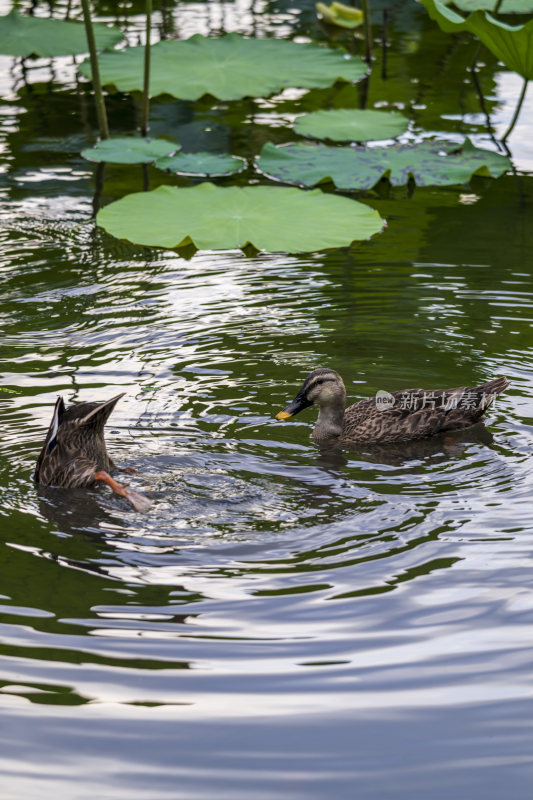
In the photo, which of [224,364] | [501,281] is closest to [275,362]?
[224,364]

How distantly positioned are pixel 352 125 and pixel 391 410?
20.4 ft

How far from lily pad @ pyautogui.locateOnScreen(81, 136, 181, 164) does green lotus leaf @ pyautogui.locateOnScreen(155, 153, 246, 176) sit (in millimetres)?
116

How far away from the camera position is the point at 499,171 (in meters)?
11.5

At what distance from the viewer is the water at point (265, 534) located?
4246mm

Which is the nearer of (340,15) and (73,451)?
(73,451)

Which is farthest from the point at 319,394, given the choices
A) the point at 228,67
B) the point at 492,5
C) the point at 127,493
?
the point at 492,5

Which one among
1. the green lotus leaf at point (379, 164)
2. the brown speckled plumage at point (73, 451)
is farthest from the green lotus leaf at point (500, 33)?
the brown speckled plumage at point (73, 451)

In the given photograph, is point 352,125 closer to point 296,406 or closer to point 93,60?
point 93,60

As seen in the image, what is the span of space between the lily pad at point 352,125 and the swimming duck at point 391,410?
17.9ft

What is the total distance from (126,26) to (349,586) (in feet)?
49.5

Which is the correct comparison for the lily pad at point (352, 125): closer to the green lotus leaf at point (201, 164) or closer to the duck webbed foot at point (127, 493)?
the green lotus leaf at point (201, 164)

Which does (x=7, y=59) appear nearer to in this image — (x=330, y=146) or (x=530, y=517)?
(x=330, y=146)

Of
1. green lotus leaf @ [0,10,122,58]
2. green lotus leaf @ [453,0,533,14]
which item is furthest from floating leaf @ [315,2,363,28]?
green lotus leaf @ [0,10,122,58]

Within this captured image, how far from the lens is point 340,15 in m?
18.8
